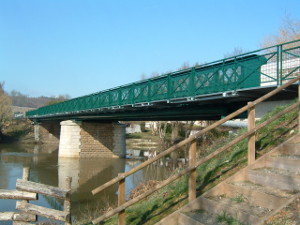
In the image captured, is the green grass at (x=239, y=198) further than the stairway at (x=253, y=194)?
Yes

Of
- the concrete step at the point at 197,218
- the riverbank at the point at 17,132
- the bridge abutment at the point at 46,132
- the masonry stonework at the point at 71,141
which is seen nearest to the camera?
the concrete step at the point at 197,218

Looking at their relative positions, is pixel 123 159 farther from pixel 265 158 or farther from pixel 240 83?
pixel 265 158

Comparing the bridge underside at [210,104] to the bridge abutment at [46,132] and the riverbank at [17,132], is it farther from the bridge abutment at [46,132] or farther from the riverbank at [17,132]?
the riverbank at [17,132]

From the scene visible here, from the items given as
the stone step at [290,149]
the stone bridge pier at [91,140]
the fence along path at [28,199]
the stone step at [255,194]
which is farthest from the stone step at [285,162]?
the stone bridge pier at [91,140]

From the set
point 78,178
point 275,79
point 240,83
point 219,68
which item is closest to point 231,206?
point 275,79

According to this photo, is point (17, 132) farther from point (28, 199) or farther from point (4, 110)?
point (28, 199)

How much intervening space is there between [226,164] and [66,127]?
31302 mm

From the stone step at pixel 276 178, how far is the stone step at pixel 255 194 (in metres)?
0.10

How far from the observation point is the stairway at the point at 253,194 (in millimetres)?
4315

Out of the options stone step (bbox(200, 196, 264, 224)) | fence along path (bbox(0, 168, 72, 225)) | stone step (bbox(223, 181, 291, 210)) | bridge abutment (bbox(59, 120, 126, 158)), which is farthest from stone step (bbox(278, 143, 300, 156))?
bridge abutment (bbox(59, 120, 126, 158))

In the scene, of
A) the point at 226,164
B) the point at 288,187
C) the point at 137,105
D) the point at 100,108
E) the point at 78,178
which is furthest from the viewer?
the point at 100,108

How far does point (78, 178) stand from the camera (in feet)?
75.7

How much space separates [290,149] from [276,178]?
0.90 m

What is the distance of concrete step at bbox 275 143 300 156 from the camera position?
17.3 ft
